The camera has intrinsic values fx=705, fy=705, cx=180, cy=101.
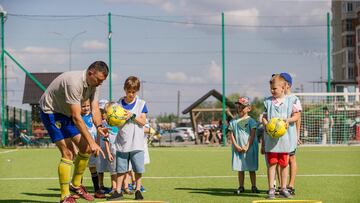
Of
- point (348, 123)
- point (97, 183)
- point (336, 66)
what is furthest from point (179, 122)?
point (97, 183)

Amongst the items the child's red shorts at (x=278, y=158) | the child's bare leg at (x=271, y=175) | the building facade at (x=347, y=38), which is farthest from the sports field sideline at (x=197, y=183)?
the building facade at (x=347, y=38)

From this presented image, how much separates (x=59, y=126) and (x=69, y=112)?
19 cm

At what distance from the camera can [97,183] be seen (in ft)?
31.8

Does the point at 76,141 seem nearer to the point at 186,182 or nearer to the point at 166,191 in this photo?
the point at 166,191

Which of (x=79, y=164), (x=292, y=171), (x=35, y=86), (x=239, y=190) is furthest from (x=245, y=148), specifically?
(x=35, y=86)

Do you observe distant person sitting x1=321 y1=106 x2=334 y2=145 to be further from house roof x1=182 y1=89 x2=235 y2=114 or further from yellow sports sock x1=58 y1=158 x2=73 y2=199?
yellow sports sock x1=58 y1=158 x2=73 y2=199

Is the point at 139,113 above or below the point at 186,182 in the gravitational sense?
above

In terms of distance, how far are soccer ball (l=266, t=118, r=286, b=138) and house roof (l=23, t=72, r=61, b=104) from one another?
20732mm

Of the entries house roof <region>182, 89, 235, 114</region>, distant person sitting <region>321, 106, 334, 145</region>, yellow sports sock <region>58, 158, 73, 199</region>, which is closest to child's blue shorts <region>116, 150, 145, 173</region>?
yellow sports sock <region>58, 158, 73, 199</region>

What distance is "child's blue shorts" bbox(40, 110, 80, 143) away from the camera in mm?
7855

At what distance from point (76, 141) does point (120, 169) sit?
1058 mm

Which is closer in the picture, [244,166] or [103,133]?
[103,133]

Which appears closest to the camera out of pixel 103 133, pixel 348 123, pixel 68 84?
pixel 68 84

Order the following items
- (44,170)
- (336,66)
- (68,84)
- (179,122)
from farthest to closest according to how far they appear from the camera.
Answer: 1. (336,66)
2. (179,122)
3. (44,170)
4. (68,84)
